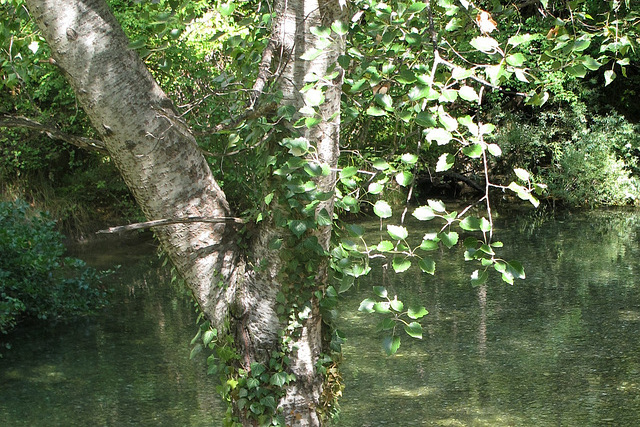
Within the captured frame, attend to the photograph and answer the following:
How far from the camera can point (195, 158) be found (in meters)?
2.42

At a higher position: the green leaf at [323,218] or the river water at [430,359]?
the green leaf at [323,218]

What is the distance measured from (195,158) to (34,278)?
163 inches

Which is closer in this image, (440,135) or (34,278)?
(440,135)

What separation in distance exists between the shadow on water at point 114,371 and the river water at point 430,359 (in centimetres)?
1

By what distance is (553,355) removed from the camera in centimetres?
525

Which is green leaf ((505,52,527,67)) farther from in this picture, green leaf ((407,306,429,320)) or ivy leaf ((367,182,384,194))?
green leaf ((407,306,429,320))

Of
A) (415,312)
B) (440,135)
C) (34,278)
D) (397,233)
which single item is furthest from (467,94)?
(34,278)

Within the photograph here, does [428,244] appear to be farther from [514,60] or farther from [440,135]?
[514,60]

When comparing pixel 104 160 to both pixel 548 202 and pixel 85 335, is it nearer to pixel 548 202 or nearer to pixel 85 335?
pixel 85 335

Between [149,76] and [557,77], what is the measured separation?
35.0ft

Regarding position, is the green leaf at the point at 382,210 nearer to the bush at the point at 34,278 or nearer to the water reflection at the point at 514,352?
the water reflection at the point at 514,352

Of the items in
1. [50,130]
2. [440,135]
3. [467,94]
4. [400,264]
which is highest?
[50,130]

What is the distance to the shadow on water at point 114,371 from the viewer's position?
14.9ft


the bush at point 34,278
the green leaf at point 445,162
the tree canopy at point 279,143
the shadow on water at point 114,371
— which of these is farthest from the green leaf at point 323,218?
the bush at point 34,278
